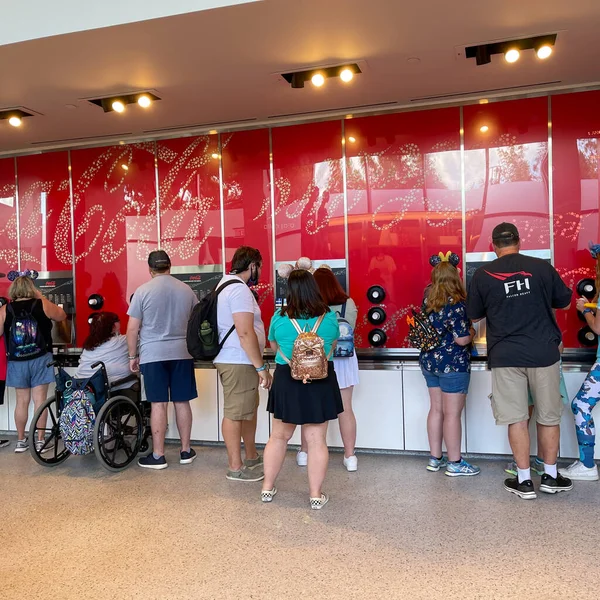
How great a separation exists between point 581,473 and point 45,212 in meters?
5.68

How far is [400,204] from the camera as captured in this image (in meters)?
5.38

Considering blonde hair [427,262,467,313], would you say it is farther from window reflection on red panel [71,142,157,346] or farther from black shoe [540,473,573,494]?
window reflection on red panel [71,142,157,346]

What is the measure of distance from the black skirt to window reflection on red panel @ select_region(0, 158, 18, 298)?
14.6 feet

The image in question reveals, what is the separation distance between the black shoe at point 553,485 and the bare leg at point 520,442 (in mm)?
158

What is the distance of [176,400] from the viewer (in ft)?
15.1

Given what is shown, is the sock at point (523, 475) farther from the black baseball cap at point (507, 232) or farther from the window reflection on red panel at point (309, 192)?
the window reflection on red panel at point (309, 192)

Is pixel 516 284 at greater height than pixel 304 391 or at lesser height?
greater

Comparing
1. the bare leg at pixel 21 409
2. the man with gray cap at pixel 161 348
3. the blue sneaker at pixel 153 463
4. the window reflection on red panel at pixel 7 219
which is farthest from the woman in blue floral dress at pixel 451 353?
the window reflection on red panel at pixel 7 219

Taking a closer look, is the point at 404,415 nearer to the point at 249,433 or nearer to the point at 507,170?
the point at 249,433

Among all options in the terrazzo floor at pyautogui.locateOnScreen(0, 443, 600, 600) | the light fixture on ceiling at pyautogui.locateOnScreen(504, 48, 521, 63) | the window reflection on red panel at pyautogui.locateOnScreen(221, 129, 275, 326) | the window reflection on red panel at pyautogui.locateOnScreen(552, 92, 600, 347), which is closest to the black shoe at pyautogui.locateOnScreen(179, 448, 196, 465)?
the terrazzo floor at pyautogui.locateOnScreen(0, 443, 600, 600)

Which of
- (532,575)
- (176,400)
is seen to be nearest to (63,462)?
(176,400)

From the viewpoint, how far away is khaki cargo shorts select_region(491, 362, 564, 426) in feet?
12.0

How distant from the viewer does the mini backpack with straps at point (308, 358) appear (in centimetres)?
340

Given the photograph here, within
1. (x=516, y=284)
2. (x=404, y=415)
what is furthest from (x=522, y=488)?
(x=516, y=284)
